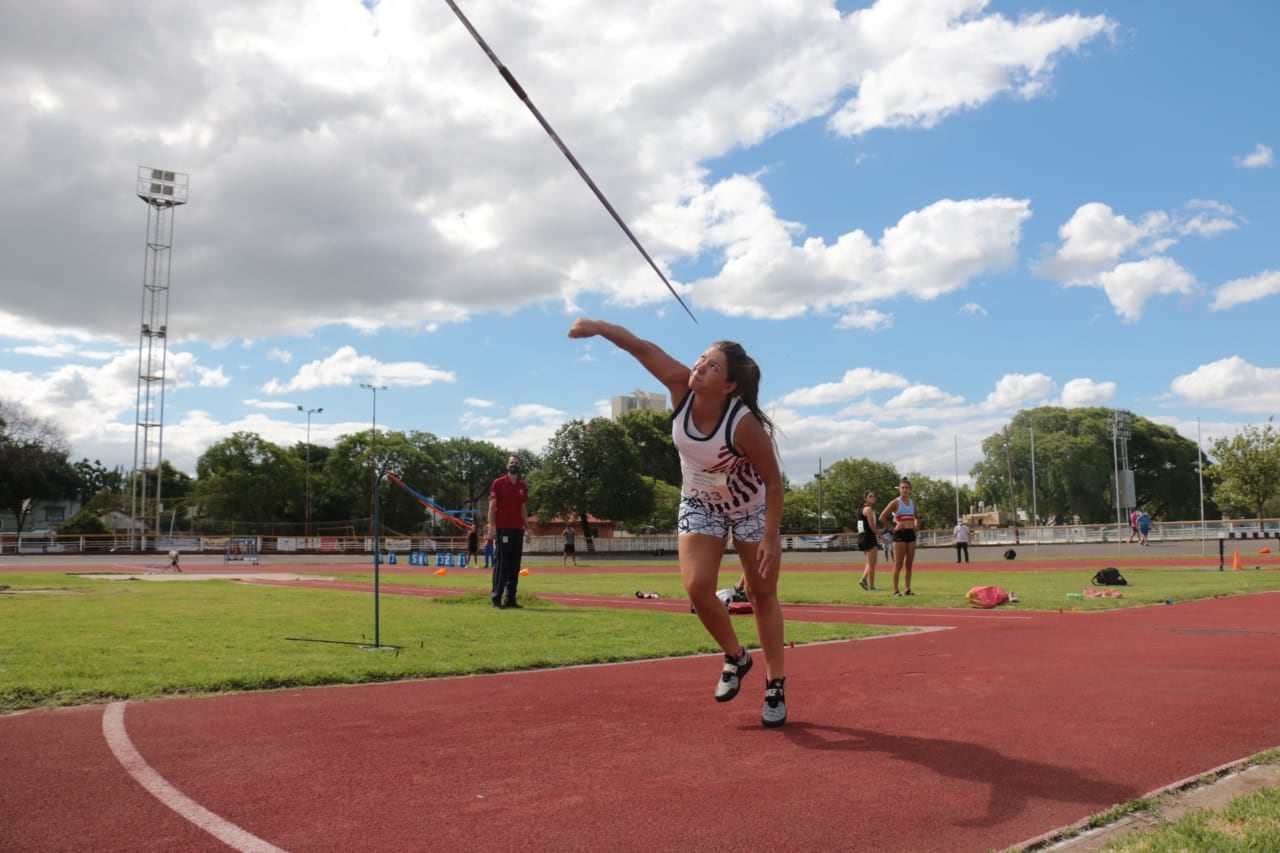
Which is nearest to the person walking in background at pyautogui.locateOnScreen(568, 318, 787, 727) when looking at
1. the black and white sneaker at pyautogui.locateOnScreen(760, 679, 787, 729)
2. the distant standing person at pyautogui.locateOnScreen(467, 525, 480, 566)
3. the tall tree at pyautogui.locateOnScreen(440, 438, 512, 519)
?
the black and white sneaker at pyautogui.locateOnScreen(760, 679, 787, 729)

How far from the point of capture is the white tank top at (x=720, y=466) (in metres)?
4.79

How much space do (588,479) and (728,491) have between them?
65.1 metres

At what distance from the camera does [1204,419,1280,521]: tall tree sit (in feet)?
171

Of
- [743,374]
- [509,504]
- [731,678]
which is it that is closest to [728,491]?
[743,374]

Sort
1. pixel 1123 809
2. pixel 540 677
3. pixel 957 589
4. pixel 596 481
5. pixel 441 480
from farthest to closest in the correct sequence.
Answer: pixel 441 480, pixel 596 481, pixel 957 589, pixel 540 677, pixel 1123 809

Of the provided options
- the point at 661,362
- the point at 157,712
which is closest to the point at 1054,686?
the point at 661,362

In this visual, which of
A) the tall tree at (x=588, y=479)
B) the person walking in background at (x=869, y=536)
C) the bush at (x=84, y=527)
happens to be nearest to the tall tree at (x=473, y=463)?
the tall tree at (x=588, y=479)

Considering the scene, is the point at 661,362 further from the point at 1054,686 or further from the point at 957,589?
the point at 957,589

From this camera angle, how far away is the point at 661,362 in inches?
205

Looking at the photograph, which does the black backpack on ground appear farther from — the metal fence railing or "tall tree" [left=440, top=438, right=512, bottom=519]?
"tall tree" [left=440, top=438, right=512, bottom=519]

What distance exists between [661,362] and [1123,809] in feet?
10.00

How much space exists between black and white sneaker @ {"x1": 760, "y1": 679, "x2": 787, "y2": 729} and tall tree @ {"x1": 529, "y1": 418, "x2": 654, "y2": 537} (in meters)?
64.2

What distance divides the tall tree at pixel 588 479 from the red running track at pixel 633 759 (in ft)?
206

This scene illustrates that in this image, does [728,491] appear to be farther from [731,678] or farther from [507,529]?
[507,529]
